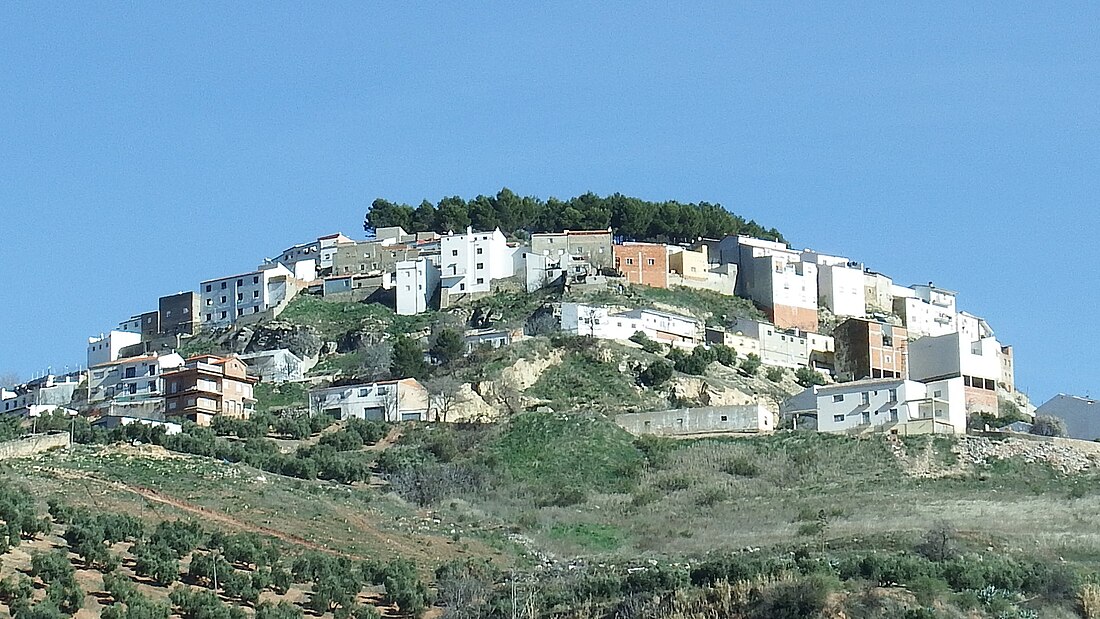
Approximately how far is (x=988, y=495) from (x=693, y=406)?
1923 cm

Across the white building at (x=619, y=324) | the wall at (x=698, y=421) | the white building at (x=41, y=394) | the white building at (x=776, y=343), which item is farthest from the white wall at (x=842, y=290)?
the white building at (x=41, y=394)

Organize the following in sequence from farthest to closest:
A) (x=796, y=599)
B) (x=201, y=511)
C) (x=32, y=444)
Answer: (x=32, y=444)
(x=201, y=511)
(x=796, y=599)

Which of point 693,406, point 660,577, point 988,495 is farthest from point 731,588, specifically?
point 693,406

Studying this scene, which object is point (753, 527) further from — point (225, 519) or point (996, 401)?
point (996, 401)

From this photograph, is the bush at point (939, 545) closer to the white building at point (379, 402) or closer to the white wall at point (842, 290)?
the white building at point (379, 402)

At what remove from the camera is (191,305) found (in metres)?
96.6

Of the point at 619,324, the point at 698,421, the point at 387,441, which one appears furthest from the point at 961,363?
the point at 387,441

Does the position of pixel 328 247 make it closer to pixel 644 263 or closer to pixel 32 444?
pixel 644 263

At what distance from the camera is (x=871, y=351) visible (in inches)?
3410

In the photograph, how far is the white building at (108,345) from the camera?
93188mm

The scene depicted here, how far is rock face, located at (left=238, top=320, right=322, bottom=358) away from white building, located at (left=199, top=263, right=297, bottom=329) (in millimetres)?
3646

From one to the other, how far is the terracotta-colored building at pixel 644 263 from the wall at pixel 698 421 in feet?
73.0

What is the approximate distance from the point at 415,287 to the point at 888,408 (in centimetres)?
2964

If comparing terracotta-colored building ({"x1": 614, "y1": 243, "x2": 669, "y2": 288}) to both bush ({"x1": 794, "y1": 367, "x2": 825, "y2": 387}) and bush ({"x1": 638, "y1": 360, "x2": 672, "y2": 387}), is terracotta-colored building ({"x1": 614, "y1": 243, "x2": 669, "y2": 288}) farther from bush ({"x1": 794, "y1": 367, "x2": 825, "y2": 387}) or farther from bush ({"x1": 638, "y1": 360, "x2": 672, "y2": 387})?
bush ({"x1": 638, "y1": 360, "x2": 672, "y2": 387})
